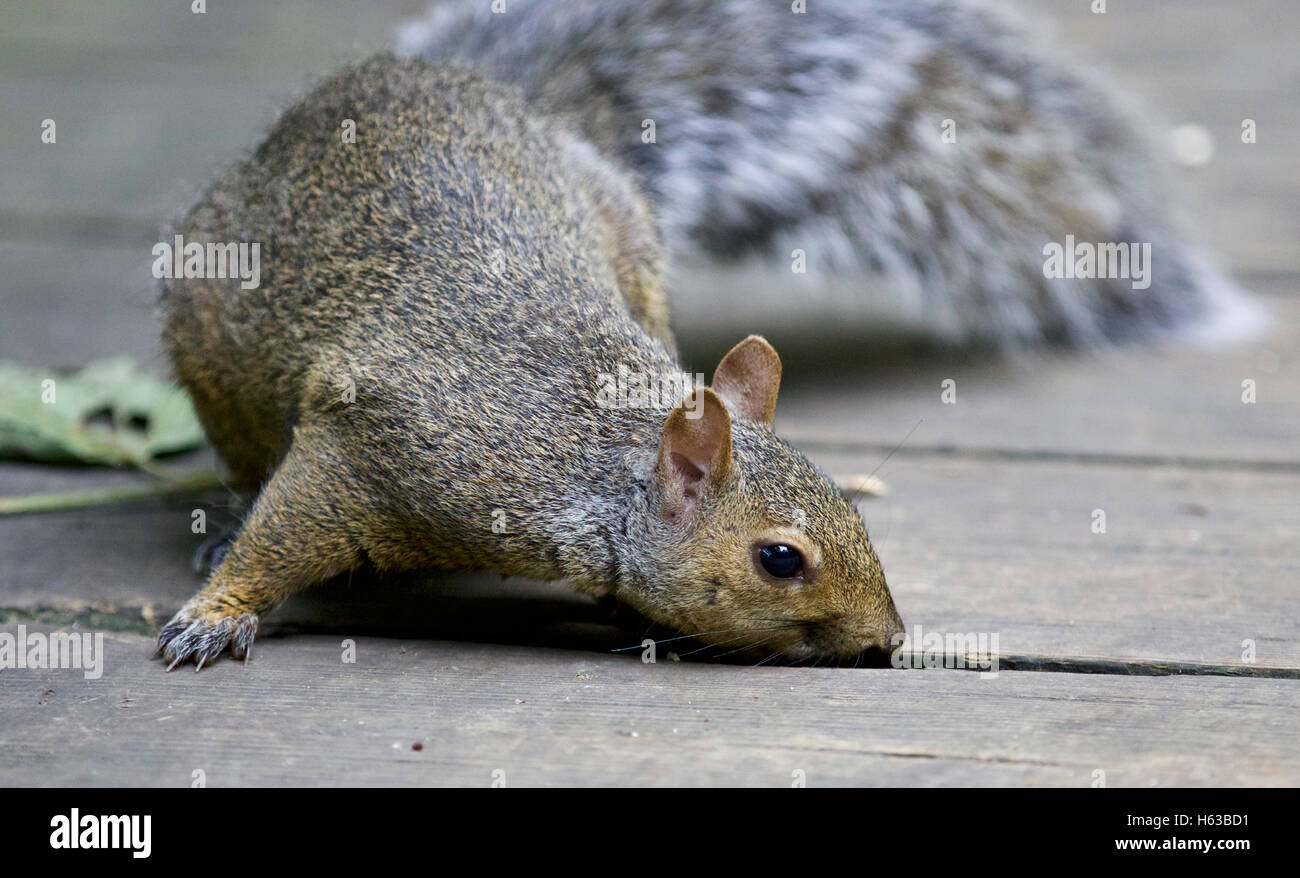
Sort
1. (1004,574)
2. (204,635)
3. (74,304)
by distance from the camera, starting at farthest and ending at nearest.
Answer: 1. (74,304)
2. (1004,574)
3. (204,635)

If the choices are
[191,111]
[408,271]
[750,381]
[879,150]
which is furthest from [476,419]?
[191,111]

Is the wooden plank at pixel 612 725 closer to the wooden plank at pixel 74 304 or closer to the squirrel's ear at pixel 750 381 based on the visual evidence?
the squirrel's ear at pixel 750 381

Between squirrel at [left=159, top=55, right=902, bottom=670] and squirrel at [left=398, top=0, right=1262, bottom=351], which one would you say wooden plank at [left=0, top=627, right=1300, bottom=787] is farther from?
squirrel at [left=398, top=0, right=1262, bottom=351]

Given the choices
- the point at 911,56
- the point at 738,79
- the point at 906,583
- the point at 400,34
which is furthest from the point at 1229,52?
the point at 906,583

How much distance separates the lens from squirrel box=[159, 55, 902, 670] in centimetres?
177

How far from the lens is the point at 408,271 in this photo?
1.97 meters

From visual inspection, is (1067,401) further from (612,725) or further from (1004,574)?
(612,725)

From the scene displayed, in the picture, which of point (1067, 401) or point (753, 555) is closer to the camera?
point (753, 555)

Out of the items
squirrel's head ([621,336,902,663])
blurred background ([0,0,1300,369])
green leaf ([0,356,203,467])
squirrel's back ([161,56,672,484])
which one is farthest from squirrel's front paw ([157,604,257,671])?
blurred background ([0,0,1300,369])

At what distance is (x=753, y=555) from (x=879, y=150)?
4.55 feet

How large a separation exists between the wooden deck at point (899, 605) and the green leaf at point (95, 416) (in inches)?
1.7

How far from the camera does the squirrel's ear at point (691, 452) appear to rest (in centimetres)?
172

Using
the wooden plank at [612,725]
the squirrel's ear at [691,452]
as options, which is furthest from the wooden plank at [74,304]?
the squirrel's ear at [691,452]
